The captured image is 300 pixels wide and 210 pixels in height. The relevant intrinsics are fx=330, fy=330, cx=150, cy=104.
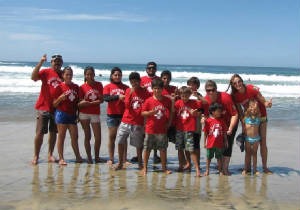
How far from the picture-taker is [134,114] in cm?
569

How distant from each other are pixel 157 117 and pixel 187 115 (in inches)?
20.0

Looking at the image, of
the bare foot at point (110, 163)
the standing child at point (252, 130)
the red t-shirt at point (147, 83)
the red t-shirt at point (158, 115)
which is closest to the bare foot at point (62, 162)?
the bare foot at point (110, 163)

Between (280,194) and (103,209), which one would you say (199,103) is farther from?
(103,209)

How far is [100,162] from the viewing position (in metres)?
6.27

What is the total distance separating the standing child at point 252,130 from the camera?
559 cm

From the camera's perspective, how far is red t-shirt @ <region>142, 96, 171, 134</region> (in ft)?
17.8

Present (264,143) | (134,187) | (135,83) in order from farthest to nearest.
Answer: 1. (264,143)
2. (135,83)
3. (134,187)

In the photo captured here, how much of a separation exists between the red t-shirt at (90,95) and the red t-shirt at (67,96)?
0.46 feet

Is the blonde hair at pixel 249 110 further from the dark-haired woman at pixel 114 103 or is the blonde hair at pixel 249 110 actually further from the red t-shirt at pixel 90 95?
the red t-shirt at pixel 90 95

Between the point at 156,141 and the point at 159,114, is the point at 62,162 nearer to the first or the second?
the point at 156,141

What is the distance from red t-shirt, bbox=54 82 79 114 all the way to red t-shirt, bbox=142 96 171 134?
4.51ft

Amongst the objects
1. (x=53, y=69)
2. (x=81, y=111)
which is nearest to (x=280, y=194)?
(x=81, y=111)

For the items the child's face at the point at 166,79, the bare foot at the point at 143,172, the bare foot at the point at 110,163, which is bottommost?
the bare foot at the point at 143,172

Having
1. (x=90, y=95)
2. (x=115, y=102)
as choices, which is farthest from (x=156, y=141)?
(x=90, y=95)
